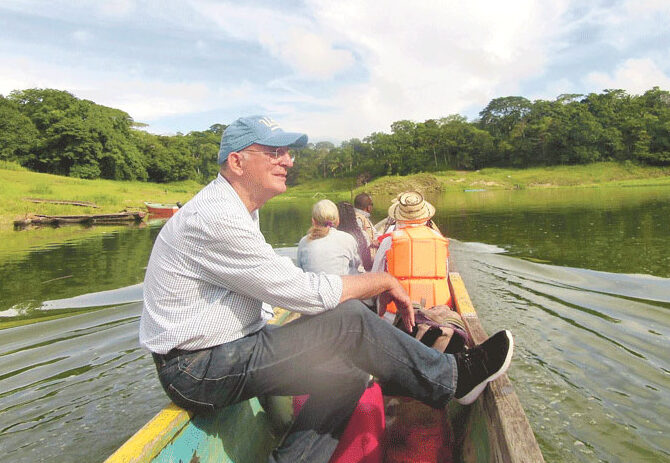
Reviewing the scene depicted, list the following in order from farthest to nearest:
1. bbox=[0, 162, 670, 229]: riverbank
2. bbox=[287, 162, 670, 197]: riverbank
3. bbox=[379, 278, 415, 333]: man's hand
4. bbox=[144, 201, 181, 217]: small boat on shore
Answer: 1. bbox=[287, 162, 670, 197]: riverbank
2. bbox=[144, 201, 181, 217]: small boat on shore
3. bbox=[0, 162, 670, 229]: riverbank
4. bbox=[379, 278, 415, 333]: man's hand

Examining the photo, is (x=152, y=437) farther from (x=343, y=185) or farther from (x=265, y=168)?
(x=343, y=185)

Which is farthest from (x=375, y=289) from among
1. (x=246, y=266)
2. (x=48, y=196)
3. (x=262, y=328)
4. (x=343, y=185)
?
(x=343, y=185)

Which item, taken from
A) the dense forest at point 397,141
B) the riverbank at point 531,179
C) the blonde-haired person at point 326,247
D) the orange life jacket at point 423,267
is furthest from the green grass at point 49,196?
the riverbank at point 531,179

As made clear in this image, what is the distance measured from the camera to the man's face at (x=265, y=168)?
83.1 inches

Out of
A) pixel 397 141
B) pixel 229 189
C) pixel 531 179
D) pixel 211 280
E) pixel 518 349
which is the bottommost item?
pixel 531 179

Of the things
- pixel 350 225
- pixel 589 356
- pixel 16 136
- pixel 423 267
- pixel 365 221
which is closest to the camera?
pixel 423 267

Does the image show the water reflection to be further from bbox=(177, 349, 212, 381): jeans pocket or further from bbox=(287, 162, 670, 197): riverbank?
bbox=(287, 162, 670, 197): riverbank

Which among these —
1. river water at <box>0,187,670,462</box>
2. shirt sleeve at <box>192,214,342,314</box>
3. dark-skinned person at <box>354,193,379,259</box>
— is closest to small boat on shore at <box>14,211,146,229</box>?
river water at <box>0,187,670,462</box>

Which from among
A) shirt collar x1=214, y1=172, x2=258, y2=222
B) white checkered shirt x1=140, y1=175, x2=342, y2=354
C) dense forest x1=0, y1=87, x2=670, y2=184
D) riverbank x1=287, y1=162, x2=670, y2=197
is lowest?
riverbank x1=287, y1=162, x2=670, y2=197

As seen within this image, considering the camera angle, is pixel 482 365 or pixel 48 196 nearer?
pixel 482 365

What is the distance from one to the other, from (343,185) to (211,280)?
81.1 metres

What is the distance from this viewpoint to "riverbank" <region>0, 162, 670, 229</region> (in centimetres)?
3023

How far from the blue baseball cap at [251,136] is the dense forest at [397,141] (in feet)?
197

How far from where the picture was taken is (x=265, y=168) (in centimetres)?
214
